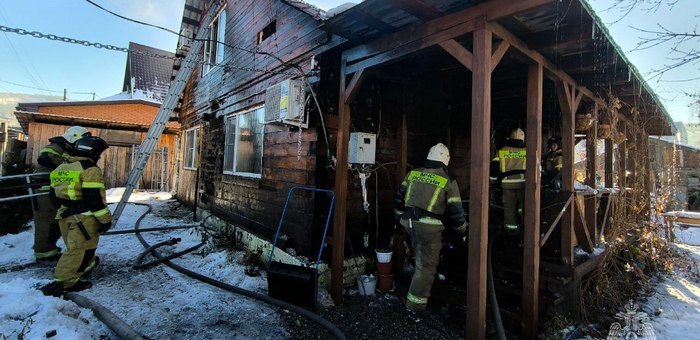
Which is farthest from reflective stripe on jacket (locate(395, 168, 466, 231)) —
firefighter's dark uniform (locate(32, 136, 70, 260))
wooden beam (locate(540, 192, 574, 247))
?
firefighter's dark uniform (locate(32, 136, 70, 260))

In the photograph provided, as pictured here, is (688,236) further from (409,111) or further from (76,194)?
(76,194)

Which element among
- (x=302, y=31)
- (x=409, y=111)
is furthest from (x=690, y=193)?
(x=302, y=31)

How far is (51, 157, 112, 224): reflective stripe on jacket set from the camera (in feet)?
13.3

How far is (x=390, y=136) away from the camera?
5.11 meters

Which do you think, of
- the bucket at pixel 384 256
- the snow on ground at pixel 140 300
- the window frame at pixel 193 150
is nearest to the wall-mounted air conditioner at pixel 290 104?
the bucket at pixel 384 256

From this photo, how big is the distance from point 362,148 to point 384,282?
1.83 metres

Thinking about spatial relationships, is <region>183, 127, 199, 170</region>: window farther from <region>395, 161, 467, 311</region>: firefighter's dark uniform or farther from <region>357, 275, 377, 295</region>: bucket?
<region>395, 161, 467, 311</region>: firefighter's dark uniform

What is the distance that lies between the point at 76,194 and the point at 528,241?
5379 millimetres

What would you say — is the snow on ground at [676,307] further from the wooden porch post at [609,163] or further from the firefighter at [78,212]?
the firefighter at [78,212]

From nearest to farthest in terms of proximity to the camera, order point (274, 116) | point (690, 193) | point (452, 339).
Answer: point (452, 339) < point (274, 116) < point (690, 193)

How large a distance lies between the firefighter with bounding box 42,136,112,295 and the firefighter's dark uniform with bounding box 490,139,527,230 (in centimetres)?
533

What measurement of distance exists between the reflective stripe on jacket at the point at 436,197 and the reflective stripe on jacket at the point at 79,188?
392 cm

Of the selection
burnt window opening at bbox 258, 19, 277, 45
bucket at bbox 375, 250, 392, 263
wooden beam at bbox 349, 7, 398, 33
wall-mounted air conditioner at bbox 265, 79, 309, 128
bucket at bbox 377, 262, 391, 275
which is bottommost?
bucket at bbox 377, 262, 391, 275

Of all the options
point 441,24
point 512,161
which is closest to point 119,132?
point 441,24
